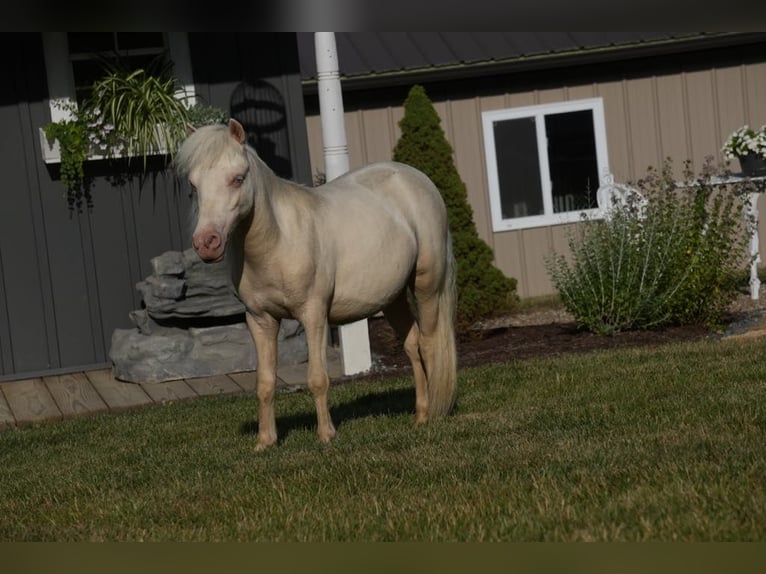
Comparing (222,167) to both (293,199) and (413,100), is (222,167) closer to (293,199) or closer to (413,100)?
(293,199)

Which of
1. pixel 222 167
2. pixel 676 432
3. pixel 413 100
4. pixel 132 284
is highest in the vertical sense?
pixel 413 100

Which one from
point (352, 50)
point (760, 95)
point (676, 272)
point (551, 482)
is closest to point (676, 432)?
point (551, 482)

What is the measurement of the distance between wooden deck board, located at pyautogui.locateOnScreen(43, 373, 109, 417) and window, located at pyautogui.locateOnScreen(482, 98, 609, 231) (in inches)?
239

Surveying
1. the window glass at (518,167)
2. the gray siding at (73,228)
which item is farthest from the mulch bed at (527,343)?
the window glass at (518,167)

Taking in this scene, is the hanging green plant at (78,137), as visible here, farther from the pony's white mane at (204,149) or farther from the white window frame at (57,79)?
the pony's white mane at (204,149)

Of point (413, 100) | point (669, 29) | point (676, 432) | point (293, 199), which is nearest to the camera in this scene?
point (669, 29)

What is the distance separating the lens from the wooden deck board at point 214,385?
8773 mm

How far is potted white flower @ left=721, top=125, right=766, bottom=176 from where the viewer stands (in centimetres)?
1125

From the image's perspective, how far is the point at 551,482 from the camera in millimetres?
3857

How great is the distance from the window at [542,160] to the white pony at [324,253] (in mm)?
7724

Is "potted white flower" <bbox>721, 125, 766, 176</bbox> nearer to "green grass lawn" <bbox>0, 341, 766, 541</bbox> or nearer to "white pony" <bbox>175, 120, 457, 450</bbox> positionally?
"green grass lawn" <bbox>0, 341, 766, 541</bbox>

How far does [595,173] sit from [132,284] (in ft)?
21.8

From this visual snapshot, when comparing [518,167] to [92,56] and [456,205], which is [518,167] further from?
[92,56]

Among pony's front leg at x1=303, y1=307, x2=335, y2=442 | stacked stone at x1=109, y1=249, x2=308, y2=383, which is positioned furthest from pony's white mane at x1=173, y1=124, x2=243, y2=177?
stacked stone at x1=109, y1=249, x2=308, y2=383
